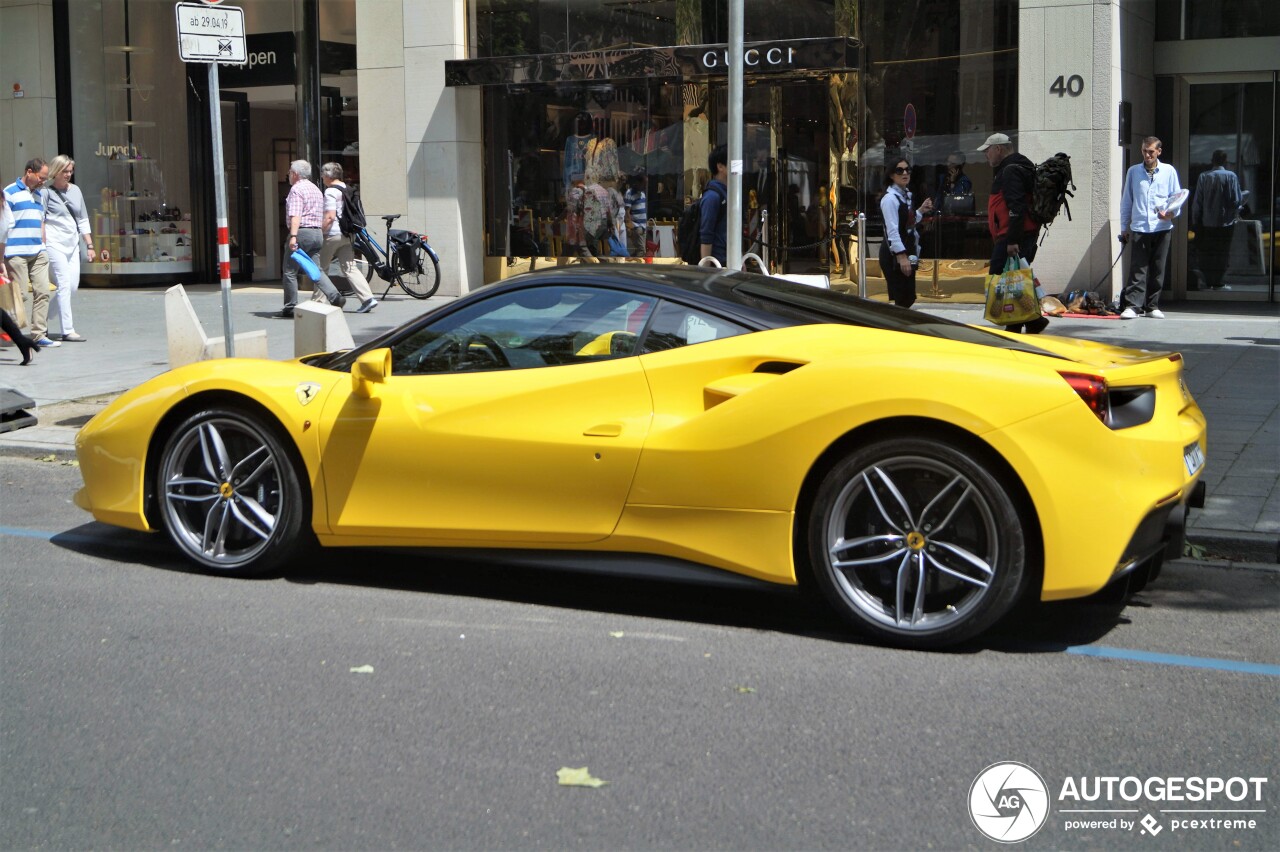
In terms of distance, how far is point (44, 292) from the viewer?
14297mm

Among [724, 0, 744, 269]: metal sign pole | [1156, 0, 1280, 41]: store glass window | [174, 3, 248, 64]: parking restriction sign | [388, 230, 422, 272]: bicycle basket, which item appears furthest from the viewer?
[388, 230, 422, 272]: bicycle basket

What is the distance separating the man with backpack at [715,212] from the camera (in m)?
11.2

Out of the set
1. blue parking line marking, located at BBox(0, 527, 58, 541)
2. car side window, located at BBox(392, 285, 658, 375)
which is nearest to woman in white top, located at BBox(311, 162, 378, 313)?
blue parking line marking, located at BBox(0, 527, 58, 541)

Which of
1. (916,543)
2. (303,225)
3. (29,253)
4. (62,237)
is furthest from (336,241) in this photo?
(916,543)

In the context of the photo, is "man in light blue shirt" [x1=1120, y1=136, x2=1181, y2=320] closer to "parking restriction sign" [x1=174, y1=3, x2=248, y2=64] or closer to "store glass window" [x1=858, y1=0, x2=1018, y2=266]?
"store glass window" [x1=858, y1=0, x2=1018, y2=266]

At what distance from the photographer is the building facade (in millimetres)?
16562

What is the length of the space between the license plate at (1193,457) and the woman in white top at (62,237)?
1245cm

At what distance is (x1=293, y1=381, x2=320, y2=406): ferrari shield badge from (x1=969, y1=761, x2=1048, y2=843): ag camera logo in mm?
3188

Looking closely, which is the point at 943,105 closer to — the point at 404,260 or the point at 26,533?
the point at 404,260

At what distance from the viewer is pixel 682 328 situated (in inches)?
214

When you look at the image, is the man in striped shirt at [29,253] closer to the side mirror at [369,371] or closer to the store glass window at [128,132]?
the store glass window at [128,132]

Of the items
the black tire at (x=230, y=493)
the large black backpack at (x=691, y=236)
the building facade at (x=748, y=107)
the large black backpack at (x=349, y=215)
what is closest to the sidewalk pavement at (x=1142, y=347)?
the large black backpack at (x=349, y=215)

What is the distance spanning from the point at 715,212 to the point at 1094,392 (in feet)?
22.2

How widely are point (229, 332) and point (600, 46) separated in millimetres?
10746
